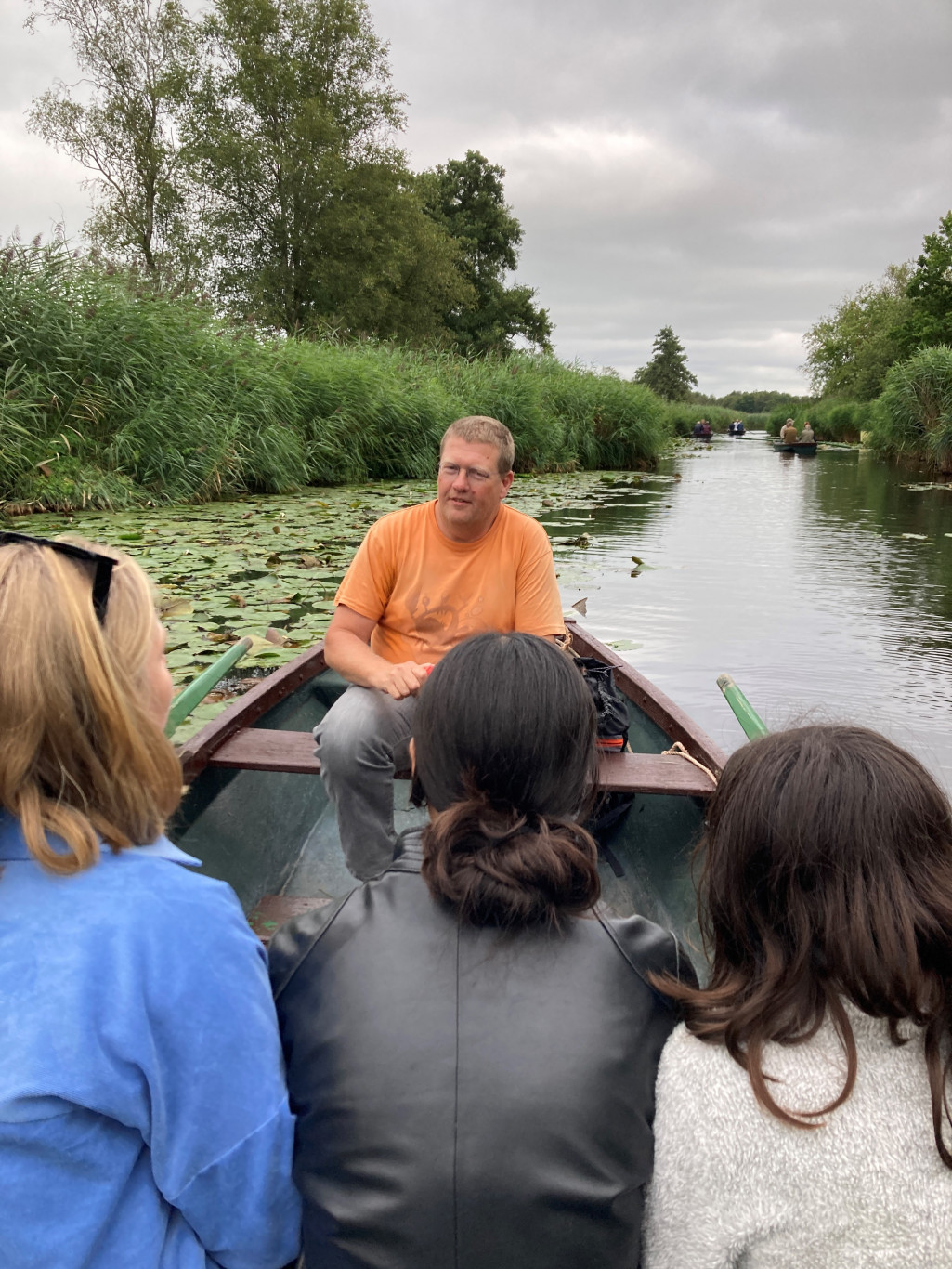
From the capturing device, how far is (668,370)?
66.1 metres

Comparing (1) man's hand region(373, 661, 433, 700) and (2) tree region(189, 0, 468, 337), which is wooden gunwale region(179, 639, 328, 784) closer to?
(1) man's hand region(373, 661, 433, 700)

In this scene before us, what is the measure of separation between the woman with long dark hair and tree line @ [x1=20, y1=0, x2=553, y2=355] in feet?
66.1

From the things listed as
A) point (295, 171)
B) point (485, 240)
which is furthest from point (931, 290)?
point (295, 171)

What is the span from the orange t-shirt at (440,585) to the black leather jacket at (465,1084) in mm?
1621

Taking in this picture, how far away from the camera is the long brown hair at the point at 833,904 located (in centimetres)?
84

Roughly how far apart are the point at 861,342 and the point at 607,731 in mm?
46794

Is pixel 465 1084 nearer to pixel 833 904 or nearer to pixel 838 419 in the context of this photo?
pixel 833 904

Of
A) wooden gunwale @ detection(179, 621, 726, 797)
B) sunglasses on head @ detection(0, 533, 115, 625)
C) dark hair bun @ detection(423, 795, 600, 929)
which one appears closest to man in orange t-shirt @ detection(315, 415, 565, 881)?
wooden gunwale @ detection(179, 621, 726, 797)

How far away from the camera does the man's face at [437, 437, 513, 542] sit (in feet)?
7.94

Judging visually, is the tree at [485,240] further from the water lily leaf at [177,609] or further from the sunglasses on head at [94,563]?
the sunglasses on head at [94,563]

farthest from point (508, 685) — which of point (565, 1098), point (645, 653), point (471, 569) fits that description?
point (645, 653)

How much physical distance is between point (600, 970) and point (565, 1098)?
0.39 ft

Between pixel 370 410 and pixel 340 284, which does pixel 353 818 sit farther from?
pixel 340 284

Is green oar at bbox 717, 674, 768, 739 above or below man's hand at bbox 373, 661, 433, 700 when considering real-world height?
below
